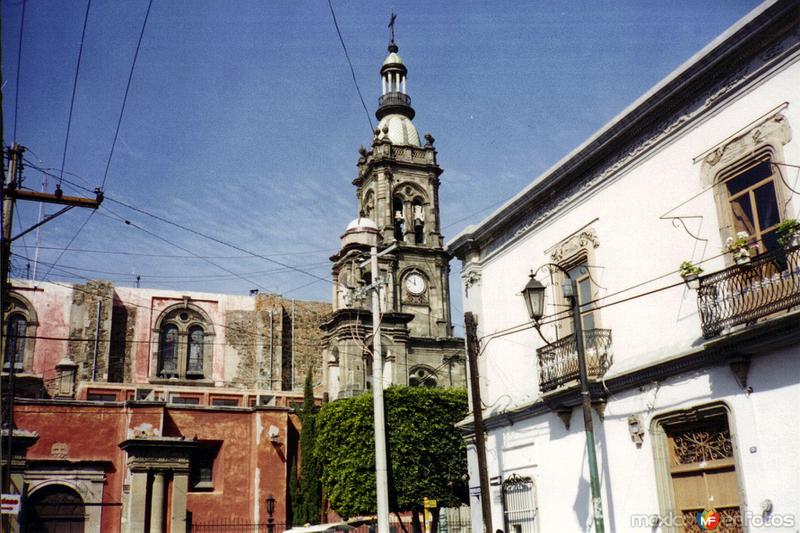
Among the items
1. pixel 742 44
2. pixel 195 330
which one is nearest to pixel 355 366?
pixel 195 330

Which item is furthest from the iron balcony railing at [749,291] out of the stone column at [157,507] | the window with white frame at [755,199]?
A: the stone column at [157,507]

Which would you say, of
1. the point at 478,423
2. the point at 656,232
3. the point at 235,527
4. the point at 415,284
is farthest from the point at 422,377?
the point at 656,232

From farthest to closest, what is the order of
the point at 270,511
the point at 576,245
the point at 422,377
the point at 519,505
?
the point at 422,377, the point at 270,511, the point at 519,505, the point at 576,245

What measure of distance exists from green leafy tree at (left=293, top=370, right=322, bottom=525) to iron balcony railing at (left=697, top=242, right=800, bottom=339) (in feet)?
67.2

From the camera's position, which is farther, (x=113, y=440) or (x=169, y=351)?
(x=169, y=351)

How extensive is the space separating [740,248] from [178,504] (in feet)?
68.5

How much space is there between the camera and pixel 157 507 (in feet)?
86.6

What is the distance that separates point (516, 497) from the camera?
16.7 metres

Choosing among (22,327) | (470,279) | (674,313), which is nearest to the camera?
(674,313)

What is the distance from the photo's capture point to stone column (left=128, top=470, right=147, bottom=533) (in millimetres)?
25844

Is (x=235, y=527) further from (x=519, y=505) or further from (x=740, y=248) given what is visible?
(x=740, y=248)

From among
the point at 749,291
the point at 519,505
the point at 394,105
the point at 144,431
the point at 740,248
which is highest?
the point at 394,105

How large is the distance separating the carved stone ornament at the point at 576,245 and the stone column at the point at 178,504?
16.4 metres

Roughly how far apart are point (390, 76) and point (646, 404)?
4193 cm
